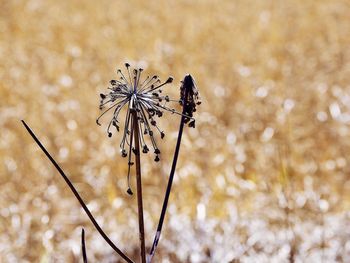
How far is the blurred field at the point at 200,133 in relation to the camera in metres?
2.16

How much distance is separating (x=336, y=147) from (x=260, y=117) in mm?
457

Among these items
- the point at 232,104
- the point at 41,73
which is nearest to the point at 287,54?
the point at 232,104

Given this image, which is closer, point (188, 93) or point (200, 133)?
point (188, 93)

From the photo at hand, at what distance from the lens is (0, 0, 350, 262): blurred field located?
216 cm

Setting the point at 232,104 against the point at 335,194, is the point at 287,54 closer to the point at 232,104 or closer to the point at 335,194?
the point at 232,104

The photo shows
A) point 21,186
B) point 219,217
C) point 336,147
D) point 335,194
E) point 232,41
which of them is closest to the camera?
point 219,217

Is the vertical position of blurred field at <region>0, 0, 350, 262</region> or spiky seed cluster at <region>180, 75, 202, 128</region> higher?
blurred field at <region>0, 0, 350, 262</region>

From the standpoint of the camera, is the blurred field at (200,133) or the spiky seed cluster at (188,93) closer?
the spiky seed cluster at (188,93)

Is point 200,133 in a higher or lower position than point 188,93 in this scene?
higher

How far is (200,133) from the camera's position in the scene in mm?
3184

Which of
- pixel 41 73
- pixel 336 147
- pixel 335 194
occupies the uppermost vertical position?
pixel 41 73

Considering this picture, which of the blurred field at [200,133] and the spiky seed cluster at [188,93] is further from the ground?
the blurred field at [200,133]

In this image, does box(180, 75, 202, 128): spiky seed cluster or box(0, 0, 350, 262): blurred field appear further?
box(0, 0, 350, 262): blurred field

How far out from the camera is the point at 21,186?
288cm
